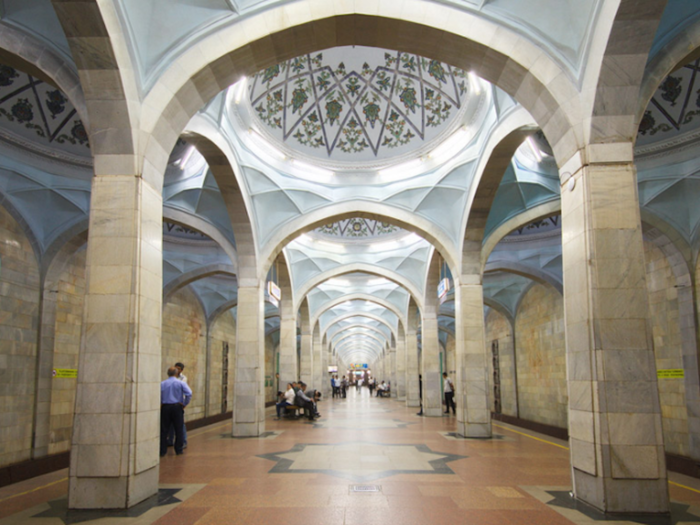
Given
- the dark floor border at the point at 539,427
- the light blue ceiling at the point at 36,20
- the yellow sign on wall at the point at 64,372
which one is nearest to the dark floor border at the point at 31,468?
the yellow sign on wall at the point at 64,372

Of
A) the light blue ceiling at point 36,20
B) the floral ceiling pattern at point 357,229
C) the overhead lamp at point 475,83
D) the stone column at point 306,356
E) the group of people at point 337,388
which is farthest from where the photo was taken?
the group of people at point 337,388

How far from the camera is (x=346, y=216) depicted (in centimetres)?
1484

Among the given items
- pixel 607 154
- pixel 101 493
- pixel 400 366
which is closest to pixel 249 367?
pixel 101 493

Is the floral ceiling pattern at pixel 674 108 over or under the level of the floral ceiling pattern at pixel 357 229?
under

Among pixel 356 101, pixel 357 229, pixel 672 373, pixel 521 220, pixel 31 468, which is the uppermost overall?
pixel 356 101

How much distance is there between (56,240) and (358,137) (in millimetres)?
8973

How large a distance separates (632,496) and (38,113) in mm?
10854

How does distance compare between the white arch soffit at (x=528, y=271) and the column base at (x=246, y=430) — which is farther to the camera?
the white arch soffit at (x=528, y=271)

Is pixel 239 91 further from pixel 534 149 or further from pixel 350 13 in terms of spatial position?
pixel 534 149

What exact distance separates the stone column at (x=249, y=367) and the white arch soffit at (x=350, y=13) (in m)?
6.68

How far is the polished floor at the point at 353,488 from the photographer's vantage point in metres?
4.81

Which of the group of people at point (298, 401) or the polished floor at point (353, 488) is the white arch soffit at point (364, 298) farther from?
the polished floor at point (353, 488)

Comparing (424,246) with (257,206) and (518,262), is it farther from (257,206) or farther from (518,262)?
(257,206)

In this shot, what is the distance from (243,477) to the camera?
21.9ft
